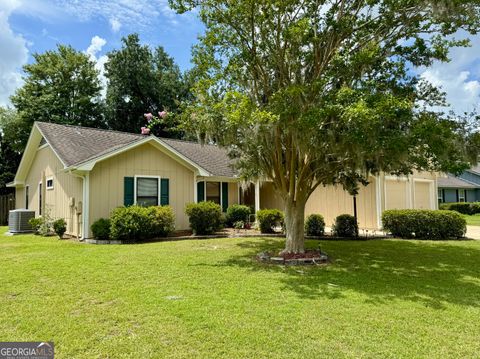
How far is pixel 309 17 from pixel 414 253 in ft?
22.2

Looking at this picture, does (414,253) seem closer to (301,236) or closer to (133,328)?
(301,236)

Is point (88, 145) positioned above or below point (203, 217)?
above

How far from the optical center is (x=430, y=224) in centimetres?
1207

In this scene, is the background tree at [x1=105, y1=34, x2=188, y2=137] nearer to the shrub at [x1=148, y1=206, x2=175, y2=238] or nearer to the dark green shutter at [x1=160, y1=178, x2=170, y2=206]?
the dark green shutter at [x1=160, y1=178, x2=170, y2=206]

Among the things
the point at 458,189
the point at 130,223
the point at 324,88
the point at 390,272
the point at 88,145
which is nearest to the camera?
the point at 390,272

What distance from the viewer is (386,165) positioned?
8.09m

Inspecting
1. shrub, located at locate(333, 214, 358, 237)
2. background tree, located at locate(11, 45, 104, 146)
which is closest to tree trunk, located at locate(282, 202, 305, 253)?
shrub, located at locate(333, 214, 358, 237)

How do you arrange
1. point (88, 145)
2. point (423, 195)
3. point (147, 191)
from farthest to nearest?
point (423, 195)
point (88, 145)
point (147, 191)

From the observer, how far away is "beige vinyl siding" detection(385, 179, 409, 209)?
1586 cm

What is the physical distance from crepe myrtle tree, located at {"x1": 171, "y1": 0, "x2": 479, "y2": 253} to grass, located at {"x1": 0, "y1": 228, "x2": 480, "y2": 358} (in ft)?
7.28

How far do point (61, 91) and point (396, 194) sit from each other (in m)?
28.2

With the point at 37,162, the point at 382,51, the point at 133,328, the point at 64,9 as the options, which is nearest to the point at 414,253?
the point at 382,51

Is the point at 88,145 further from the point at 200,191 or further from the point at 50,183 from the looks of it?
the point at 200,191

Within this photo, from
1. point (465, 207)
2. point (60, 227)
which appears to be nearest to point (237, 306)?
point (60, 227)
